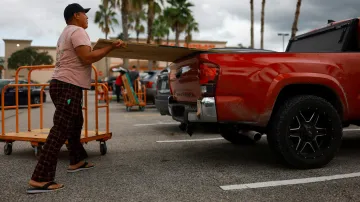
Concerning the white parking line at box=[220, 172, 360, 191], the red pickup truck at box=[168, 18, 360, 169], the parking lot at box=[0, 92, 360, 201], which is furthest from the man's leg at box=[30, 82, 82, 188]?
the white parking line at box=[220, 172, 360, 191]

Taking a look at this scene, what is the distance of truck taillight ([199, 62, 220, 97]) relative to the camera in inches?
157

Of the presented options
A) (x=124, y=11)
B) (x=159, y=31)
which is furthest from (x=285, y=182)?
(x=159, y=31)

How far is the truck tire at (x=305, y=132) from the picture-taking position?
162 inches

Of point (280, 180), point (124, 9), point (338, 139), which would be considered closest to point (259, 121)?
point (280, 180)

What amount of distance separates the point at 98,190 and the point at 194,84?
5.37 ft

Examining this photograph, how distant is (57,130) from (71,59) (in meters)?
0.75

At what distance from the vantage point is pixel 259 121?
4.11 meters

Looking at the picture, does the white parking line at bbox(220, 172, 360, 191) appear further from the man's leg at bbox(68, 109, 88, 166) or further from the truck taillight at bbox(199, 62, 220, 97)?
the man's leg at bbox(68, 109, 88, 166)

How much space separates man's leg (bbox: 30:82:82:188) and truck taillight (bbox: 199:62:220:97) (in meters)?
1.35

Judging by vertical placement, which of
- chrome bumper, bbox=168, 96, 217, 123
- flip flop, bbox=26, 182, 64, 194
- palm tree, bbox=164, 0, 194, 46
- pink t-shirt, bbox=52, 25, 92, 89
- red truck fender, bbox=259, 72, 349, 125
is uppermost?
palm tree, bbox=164, 0, 194, 46

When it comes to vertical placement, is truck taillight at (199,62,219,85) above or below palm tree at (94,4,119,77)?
below

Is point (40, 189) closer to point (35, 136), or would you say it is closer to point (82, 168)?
point (82, 168)

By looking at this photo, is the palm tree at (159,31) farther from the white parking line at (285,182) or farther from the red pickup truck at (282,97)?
the white parking line at (285,182)

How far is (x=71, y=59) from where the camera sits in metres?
3.83
